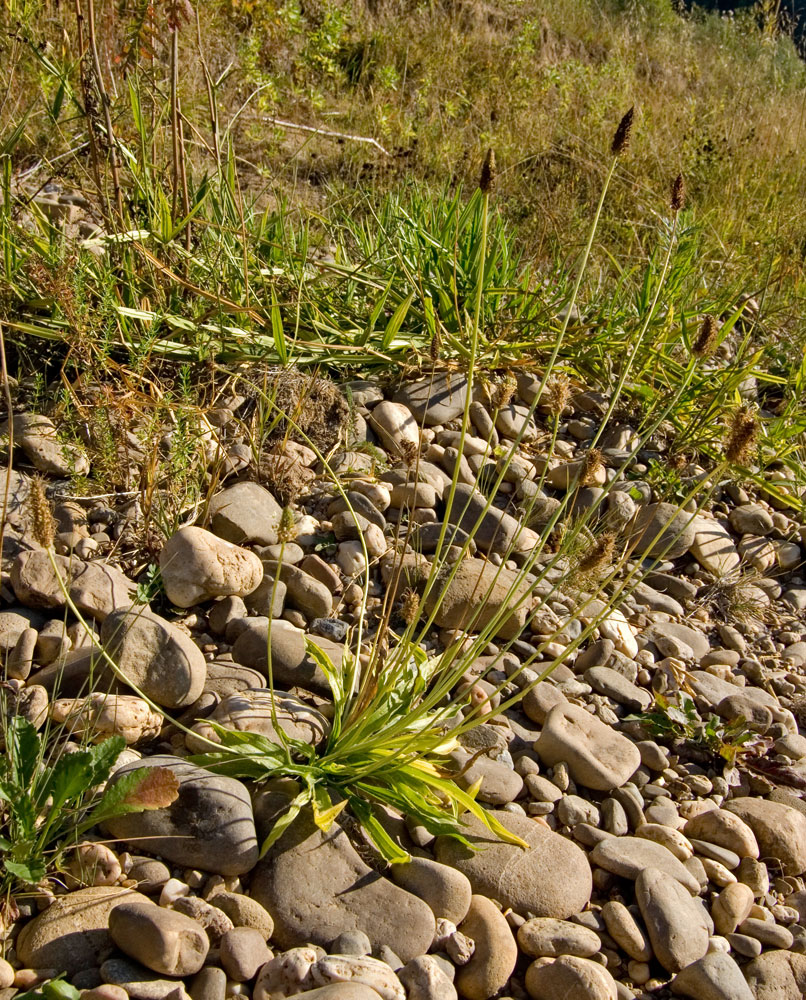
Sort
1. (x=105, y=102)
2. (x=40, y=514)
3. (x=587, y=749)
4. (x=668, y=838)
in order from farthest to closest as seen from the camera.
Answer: (x=105, y=102)
(x=587, y=749)
(x=668, y=838)
(x=40, y=514)

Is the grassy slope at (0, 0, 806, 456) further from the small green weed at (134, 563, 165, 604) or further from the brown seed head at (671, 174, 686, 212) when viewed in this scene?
the brown seed head at (671, 174, 686, 212)

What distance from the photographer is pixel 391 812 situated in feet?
5.94

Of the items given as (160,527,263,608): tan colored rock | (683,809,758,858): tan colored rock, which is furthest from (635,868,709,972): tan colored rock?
(160,527,263,608): tan colored rock

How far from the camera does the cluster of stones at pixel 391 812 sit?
147 cm

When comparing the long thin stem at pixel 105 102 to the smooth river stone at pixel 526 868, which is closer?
the smooth river stone at pixel 526 868

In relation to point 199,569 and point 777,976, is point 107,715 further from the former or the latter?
point 777,976

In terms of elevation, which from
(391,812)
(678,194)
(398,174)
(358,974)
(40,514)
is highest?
(678,194)

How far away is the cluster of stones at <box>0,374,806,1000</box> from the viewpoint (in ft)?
4.82

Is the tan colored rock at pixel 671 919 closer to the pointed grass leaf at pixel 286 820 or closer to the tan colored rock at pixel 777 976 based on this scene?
the tan colored rock at pixel 777 976

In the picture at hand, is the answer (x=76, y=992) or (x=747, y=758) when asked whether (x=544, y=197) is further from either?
(x=76, y=992)

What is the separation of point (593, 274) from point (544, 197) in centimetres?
90

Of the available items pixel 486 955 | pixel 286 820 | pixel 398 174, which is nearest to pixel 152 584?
pixel 286 820

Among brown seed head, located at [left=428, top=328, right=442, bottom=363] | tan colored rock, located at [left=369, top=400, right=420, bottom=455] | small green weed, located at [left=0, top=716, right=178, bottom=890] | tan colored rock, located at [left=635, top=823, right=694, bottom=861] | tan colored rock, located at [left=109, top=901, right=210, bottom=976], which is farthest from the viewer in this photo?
tan colored rock, located at [left=369, top=400, right=420, bottom=455]

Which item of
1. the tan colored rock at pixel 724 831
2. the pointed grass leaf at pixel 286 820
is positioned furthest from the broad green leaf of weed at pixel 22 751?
the tan colored rock at pixel 724 831
